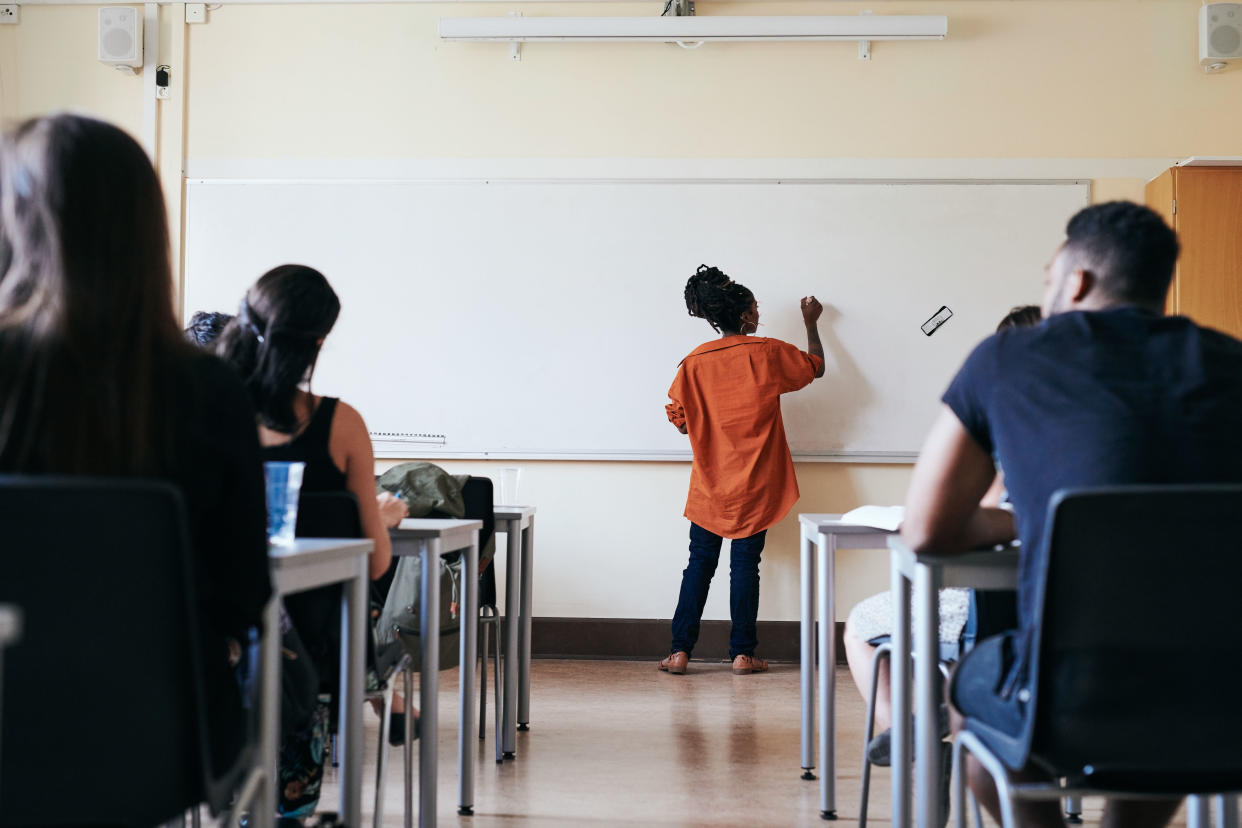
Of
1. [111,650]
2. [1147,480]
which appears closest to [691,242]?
[1147,480]

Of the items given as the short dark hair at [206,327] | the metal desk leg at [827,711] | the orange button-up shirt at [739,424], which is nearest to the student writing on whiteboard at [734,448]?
the orange button-up shirt at [739,424]

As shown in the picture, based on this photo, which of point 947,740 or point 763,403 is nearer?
point 947,740

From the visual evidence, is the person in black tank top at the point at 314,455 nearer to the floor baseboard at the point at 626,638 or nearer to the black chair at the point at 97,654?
the black chair at the point at 97,654

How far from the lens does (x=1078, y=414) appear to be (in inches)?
46.9

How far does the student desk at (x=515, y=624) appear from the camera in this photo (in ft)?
8.84

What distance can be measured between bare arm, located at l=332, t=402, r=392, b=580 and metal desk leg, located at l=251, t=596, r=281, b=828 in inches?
18.4

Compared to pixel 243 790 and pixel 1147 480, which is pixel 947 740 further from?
pixel 243 790

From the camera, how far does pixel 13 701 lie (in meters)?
0.93

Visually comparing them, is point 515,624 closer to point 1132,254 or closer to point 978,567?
point 978,567

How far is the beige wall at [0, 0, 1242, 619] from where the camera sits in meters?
4.16

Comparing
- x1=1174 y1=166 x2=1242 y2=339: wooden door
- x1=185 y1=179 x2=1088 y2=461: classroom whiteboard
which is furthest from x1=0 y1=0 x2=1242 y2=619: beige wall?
x1=1174 y1=166 x2=1242 y2=339: wooden door

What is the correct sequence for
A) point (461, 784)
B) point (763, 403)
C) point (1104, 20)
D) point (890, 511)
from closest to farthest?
1. point (890, 511)
2. point (461, 784)
3. point (763, 403)
4. point (1104, 20)

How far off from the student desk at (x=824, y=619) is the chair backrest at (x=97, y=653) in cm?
133

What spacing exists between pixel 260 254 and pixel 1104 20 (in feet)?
12.0
